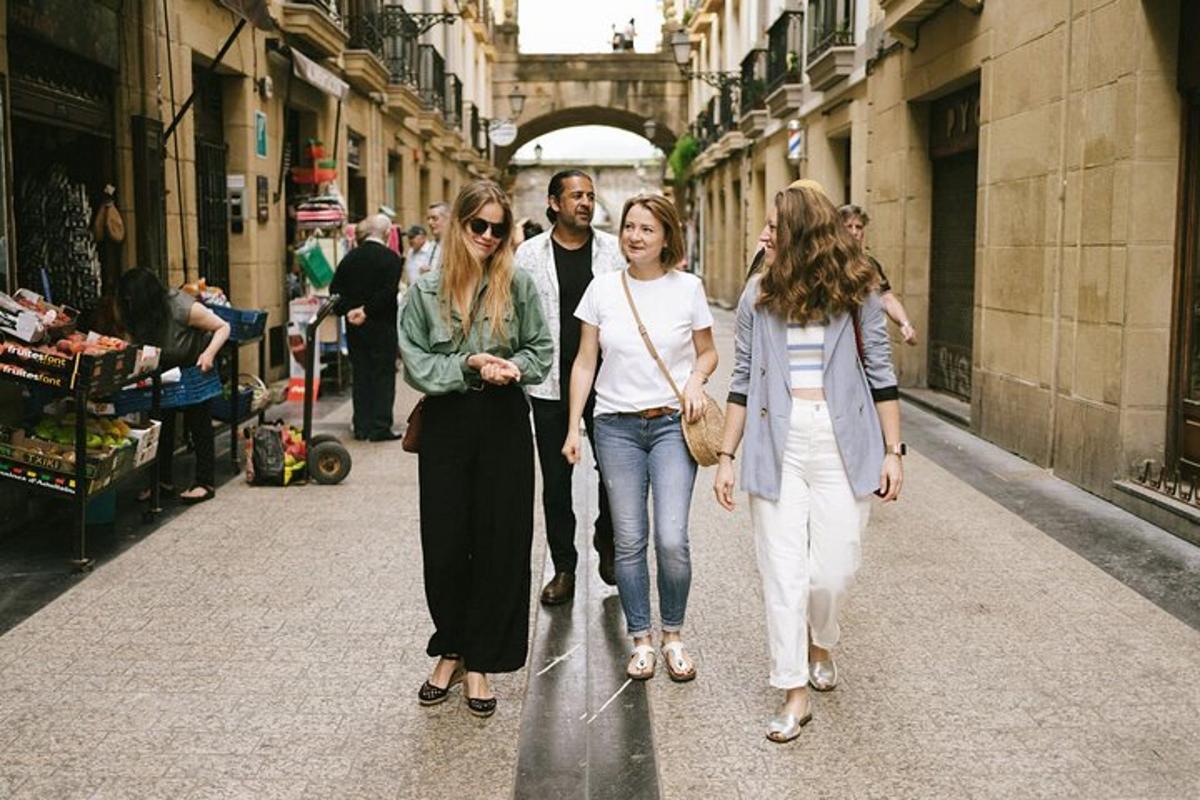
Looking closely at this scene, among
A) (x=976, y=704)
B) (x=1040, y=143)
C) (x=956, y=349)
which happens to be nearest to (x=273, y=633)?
(x=976, y=704)

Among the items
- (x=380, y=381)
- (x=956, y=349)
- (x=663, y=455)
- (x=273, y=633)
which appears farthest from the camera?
(x=956, y=349)

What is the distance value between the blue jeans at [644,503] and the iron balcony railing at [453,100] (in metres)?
23.9


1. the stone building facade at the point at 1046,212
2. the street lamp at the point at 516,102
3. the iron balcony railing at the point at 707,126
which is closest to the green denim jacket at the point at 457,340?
the stone building facade at the point at 1046,212

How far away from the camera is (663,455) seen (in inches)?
185

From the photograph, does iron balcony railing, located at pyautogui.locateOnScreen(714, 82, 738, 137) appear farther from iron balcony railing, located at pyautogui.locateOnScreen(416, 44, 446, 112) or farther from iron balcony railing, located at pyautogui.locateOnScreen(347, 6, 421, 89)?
iron balcony railing, located at pyautogui.locateOnScreen(347, 6, 421, 89)

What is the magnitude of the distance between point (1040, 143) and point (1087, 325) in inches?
60.2

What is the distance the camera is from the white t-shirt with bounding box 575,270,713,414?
4.72 metres

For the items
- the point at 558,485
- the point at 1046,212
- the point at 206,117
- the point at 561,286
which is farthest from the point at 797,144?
the point at 558,485

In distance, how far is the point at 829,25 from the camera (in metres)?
16.7

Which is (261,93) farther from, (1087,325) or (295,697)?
(295,697)

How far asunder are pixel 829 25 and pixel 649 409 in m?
13.2

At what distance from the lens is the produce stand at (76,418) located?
596cm

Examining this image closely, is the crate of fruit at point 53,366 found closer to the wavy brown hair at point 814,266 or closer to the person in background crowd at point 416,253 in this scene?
the wavy brown hair at point 814,266

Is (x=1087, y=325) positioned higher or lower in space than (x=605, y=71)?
lower
